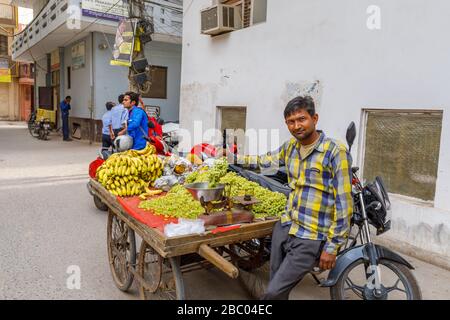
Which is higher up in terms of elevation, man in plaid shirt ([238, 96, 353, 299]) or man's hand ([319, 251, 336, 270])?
man in plaid shirt ([238, 96, 353, 299])

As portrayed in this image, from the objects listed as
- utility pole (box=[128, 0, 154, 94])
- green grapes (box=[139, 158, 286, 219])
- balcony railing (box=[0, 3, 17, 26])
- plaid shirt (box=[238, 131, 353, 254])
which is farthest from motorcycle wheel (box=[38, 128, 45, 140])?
balcony railing (box=[0, 3, 17, 26])

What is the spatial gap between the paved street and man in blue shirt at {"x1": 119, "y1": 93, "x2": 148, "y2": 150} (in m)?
A: 1.38

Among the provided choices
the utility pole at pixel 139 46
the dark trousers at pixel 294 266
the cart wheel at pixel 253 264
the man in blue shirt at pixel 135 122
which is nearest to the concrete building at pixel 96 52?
the utility pole at pixel 139 46

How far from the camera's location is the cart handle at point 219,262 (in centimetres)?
217

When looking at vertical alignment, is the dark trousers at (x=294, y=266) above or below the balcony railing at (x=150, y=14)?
below

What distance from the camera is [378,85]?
15.5ft

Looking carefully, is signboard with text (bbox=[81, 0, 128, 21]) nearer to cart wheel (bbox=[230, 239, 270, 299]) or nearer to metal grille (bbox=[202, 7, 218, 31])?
metal grille (bbox=[202, 7, 218, 31])

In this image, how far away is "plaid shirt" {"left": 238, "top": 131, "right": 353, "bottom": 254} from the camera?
2320 millimetres

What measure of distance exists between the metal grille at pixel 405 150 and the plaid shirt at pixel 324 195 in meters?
2.52

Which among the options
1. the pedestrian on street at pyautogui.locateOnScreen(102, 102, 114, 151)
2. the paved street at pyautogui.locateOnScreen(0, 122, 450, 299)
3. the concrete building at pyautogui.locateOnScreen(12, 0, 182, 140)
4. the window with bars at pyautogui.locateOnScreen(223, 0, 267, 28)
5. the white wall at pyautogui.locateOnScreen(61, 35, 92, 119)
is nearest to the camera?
the paved street at pyautogui.locateOnScreen(0, 122, 450, 299)

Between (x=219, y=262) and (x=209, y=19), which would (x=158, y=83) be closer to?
(x=209, y=19)

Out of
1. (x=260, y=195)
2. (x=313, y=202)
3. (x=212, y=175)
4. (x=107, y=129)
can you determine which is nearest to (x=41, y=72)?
(x=107, y=129)

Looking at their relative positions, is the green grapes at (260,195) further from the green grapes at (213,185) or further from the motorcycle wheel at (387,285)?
the motorcycle wheel at (387,285)

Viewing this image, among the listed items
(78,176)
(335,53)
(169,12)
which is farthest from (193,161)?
(169,12)
